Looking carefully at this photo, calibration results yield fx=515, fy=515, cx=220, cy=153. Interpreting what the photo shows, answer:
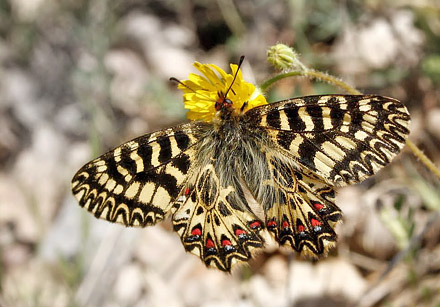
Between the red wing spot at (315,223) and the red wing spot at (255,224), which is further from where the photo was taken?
the red wing spot at (255,224)

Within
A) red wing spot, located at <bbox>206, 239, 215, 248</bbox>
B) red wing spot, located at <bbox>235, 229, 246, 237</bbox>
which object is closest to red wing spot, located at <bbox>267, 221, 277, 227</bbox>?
red wing spot, located at <bbox>235, 229, 246, 237</bbox>

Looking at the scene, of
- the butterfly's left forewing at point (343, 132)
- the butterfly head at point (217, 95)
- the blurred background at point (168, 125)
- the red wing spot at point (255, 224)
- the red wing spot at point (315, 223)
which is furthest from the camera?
the blurred background at point (168, 125)

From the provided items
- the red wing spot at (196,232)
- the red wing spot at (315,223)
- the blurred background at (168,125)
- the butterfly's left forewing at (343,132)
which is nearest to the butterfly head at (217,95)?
the butterfly's left forewing at (343,132)

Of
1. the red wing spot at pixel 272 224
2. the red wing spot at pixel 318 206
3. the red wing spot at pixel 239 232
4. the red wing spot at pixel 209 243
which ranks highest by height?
the red wing spot at pixel 318 206

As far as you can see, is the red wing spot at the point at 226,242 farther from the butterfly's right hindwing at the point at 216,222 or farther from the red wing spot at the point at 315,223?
the red wing spot at the point at 315,223

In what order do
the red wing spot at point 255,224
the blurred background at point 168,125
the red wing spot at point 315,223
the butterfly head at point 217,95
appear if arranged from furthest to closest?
the blurred background at point 168,125 < the butterfly head at point 217,95 < the red wing spot at point 255,224 < the red wing spot at point 315,223

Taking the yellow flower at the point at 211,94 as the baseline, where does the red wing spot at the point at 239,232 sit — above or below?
below

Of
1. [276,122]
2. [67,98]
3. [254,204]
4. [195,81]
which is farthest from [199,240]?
[67,98]
